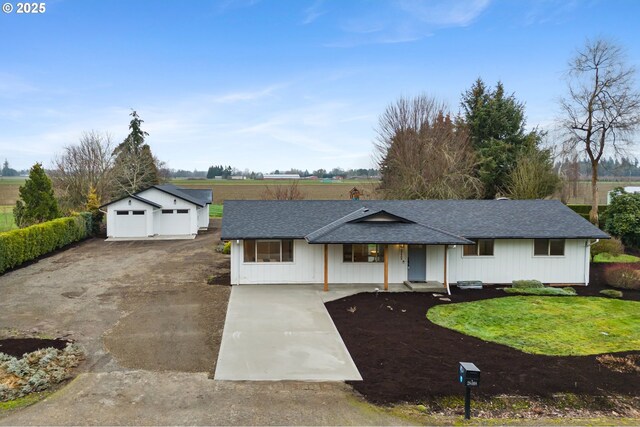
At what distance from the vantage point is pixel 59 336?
11594mm

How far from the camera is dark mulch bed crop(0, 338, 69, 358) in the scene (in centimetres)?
1027

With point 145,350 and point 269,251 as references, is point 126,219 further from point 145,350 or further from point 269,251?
point 145,350

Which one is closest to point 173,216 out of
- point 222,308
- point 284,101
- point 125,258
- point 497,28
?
point 125,258

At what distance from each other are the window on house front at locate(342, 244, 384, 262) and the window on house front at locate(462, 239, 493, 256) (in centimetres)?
371

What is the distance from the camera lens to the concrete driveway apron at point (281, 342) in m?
9.27

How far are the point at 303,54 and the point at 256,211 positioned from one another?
42.3 feet

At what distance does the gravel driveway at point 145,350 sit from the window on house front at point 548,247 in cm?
1329

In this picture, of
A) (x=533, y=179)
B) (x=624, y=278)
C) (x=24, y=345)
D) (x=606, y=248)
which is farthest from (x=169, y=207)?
(x=606, y=248)

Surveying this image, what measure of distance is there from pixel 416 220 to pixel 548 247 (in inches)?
224

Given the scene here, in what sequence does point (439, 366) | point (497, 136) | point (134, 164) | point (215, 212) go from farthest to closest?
point (215, 212)
point (134, 164)
point (497, 136)
point (439, 366)

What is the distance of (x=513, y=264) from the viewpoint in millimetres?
18312

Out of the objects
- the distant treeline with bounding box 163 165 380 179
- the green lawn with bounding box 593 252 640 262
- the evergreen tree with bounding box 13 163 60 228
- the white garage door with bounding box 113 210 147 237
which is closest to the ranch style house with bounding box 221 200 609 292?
the green lawn with bounding box 593 252 640 262

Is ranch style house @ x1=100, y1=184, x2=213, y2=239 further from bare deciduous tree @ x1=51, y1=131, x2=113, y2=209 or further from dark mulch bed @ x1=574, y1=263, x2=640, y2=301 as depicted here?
dark mulch bed @ x1=574, y1=263, x2=640, y2=301

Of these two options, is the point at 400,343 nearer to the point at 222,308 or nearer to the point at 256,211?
the point at 222,308
